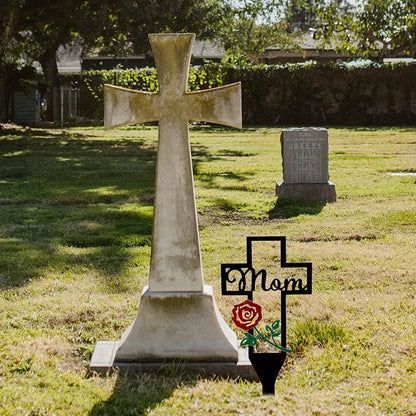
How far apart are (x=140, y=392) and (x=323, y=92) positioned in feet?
91.0

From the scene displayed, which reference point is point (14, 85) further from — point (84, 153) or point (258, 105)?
point (84, 153)

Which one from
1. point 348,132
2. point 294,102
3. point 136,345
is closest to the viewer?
point 136,345

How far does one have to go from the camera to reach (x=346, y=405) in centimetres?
364

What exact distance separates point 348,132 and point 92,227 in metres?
18.4

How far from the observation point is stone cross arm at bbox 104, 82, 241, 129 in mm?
4262

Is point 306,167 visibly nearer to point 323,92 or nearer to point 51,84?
point 323,92

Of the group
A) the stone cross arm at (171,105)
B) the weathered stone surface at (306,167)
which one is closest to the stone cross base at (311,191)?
the weathered stone surface at (306,167)

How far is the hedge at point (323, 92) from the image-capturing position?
1175 inches

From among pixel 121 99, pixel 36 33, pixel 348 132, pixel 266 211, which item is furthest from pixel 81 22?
pixel 121 99

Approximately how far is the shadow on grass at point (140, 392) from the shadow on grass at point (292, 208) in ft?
17.0

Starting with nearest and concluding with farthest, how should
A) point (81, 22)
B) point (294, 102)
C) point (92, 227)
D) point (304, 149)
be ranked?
point (92, 227) → point (304, 149) → point (81, 22) → point (294, 102)

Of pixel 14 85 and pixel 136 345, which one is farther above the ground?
pixel 14 85

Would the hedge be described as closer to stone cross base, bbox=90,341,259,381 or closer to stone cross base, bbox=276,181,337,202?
stone cross base, bbox=276,181,337,202

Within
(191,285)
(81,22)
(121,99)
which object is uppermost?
(81,22)
